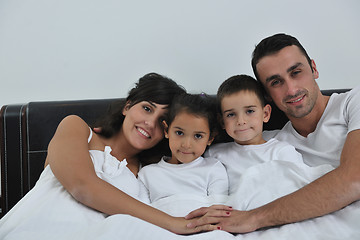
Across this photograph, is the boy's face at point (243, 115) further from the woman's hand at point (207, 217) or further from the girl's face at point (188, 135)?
the woman's hand at point (207, 217)

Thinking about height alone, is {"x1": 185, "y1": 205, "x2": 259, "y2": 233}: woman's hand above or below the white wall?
below

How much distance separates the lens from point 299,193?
4.05 feet

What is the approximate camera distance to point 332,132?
1.53 meters

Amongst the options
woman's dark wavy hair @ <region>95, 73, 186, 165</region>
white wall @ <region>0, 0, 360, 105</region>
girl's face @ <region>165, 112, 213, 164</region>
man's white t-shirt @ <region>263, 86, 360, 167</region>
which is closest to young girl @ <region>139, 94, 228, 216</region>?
girl's face @ <region>165, 112, 213, 164</region>

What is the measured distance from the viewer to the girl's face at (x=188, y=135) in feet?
5.10

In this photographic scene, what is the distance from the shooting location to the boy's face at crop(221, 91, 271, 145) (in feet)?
5.11

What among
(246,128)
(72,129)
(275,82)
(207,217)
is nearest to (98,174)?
(72,129)

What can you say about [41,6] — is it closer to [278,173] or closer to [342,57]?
[278,173]

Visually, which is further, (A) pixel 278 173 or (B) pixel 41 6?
(B) pixel 41 6

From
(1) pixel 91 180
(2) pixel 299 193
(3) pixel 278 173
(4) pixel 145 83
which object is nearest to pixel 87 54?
(4) pixel 145 83

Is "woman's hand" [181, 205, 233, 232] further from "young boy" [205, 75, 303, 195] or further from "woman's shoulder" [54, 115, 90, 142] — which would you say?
"woman's shoulder" [54, 115, 90, 142]

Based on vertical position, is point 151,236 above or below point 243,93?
below

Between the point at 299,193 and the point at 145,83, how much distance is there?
94 centimetres

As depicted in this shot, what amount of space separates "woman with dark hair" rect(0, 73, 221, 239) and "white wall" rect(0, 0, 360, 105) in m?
0.36
